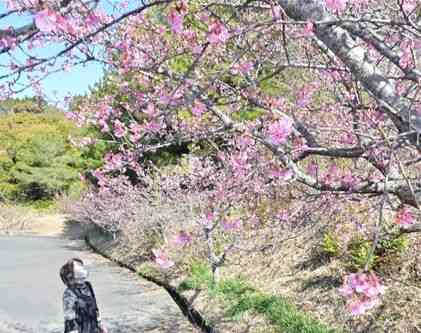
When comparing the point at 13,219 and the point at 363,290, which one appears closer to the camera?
the point at 363,290

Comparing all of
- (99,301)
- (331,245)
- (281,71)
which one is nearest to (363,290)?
(281,71)

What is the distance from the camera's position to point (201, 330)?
6.27 m

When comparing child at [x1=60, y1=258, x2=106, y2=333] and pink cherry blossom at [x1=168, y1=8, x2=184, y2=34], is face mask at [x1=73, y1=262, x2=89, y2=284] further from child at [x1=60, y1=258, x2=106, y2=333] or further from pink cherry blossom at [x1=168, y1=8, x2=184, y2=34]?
pink cherry blossom at [x1=168, y1=8, x2=184, y2=34]

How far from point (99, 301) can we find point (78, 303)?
13.4 feet

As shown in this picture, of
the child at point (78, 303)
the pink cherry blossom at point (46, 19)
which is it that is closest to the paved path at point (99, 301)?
the child at point (78, 303)

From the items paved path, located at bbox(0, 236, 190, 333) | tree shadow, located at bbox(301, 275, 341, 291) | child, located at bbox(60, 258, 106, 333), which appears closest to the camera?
child, located at bbox(60, 258, 106, 333)

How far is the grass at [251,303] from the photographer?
5.18 metres

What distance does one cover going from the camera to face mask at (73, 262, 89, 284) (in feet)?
13.6

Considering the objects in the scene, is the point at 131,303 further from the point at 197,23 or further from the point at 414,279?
the point at 197,23

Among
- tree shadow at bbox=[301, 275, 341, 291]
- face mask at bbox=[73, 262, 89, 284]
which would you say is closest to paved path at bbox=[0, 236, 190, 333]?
A: tree shadow at bbox=[301, 275, 341, 291]

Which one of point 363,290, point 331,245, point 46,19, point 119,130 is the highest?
point 119,130

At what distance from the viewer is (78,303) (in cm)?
412

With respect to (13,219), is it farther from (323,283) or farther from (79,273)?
(79,273)

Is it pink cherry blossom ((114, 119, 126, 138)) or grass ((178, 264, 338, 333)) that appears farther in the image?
grass ((178, 264, 338, 333))
